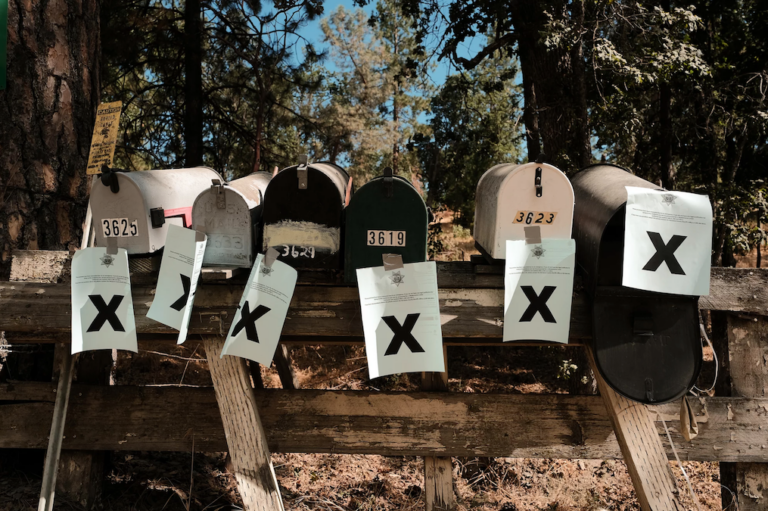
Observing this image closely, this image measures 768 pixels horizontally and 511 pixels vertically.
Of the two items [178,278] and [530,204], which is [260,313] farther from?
[530,204]

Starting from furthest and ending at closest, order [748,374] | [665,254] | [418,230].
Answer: [748,374], [418,230], [665,254]

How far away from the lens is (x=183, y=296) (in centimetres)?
182

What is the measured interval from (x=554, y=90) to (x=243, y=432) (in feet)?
13.0

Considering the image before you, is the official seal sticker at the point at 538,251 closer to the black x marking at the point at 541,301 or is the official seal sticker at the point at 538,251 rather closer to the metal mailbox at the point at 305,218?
the black x marking at the point at 541,301

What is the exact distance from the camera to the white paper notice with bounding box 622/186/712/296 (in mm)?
1625

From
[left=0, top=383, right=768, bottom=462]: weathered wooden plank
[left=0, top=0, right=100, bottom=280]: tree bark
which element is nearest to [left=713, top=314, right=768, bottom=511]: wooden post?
[left=0, top=383, right=768, bottom=462]: weathered wooden plank

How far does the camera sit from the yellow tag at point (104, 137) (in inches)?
86.6

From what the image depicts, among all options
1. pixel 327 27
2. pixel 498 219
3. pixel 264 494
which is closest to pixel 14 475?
pixel 264 494

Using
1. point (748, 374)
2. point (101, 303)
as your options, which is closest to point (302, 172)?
point (101, 303)

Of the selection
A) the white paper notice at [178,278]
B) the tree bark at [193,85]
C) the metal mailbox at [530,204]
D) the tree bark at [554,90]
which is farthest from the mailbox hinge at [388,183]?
the tree bark at [193,85]

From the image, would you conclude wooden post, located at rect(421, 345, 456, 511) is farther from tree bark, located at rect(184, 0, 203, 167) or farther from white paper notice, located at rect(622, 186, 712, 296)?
tree bark, located at rect(184, 0, 203, 167)

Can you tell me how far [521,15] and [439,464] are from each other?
4.03 metres

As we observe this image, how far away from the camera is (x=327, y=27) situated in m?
20.4

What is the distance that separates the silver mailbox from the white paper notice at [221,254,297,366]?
0.33ft
